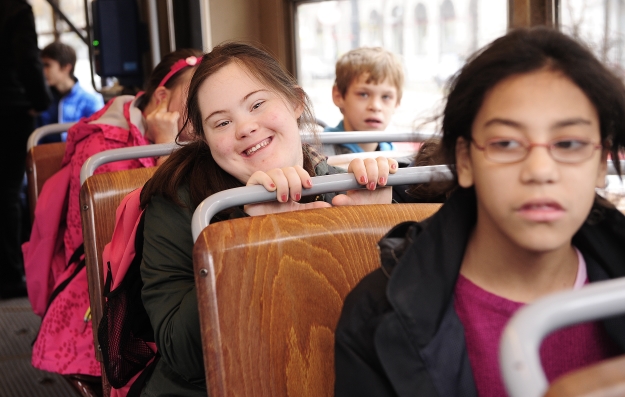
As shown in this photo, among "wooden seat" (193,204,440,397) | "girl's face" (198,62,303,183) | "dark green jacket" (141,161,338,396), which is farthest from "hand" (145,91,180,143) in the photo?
"wooden seat" (193,204,440,397)

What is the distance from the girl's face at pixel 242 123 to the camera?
4.86 feet

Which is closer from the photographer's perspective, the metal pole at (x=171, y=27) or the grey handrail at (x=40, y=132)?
the grey handrail at (x=40, y=132)

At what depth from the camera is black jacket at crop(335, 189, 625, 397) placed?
854 mm

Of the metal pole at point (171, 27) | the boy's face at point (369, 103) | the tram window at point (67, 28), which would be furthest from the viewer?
the tram window at point (67, 28)

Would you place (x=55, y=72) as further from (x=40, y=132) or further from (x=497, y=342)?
(x=497, y=342)

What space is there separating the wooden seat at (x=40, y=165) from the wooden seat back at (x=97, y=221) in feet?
2.90

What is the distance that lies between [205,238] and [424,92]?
2.31 meters

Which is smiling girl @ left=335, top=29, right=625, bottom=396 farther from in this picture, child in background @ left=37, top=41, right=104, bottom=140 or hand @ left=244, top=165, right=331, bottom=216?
child in background @ left=37, top=41, right=104, bottom=140

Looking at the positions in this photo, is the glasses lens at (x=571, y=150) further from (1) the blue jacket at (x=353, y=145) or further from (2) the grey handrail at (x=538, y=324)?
(1) the blue jacket at (x=353, y=145)

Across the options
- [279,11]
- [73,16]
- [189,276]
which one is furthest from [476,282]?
[73,16]

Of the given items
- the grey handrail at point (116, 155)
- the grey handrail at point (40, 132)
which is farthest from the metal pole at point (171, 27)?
the grey handrail at point (116, 155)

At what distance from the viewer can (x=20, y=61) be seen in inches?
156

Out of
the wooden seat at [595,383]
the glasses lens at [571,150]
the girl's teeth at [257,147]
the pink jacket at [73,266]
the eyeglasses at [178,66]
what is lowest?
the pink jacket at [73,266]

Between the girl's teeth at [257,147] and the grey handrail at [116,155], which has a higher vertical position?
the girl's teeth at [257,147]
